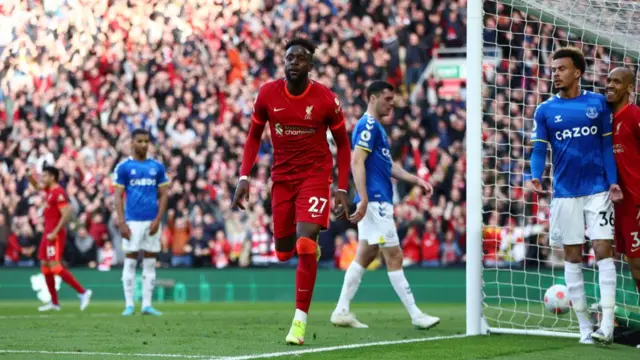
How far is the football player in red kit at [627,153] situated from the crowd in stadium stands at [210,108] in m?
9.11

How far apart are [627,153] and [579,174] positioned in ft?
1.51

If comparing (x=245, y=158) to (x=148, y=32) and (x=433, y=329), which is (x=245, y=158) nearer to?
(x=433, y=329)

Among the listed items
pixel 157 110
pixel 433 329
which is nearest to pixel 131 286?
pixel 433 329

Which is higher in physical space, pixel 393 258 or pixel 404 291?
pixel 393 258

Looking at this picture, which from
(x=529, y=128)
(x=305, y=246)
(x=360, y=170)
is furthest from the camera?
(x=529, y=128)

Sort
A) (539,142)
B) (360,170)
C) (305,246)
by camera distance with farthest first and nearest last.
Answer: (360,170), (539,142), (305,246)

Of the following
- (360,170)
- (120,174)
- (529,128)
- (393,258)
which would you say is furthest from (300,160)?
(529,128)

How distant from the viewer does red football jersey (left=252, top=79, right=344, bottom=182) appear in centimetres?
802

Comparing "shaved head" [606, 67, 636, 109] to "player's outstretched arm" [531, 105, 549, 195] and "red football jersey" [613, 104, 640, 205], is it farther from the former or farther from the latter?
"player's outstretched arm" [531, 105, 549, 195]

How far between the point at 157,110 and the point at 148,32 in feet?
8.77

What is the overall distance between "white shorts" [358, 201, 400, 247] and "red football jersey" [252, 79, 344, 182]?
2.22 meters

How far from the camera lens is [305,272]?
7887 mm

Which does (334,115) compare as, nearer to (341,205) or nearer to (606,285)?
(341,205)

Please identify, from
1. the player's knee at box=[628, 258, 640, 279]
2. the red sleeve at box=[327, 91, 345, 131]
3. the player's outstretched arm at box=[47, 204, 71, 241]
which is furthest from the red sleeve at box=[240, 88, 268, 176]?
the player's outstretched arm at box=[47, 204, 71, 241]
